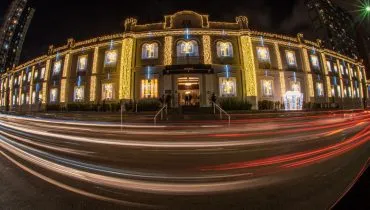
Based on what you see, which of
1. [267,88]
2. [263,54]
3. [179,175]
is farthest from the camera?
[263,54]

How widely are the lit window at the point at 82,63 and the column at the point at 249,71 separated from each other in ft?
71.3

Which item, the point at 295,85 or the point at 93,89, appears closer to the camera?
the point at 93,89

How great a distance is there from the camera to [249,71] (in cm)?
2502

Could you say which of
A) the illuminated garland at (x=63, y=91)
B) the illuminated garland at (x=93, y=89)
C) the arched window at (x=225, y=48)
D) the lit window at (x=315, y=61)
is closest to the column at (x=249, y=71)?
the arched window at (x=225, y=48)

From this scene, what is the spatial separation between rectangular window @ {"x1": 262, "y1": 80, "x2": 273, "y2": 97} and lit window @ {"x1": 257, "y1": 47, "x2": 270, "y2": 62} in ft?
9.84

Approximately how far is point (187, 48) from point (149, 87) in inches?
267

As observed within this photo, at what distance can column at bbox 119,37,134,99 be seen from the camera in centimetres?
2481

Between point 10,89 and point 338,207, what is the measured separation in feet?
195

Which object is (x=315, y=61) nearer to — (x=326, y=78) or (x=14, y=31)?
(x=326, y=78)

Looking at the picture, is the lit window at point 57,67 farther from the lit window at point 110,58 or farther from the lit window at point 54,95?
the lit window at point 110,58

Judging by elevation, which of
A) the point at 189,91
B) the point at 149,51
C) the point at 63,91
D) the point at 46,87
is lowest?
the point at 189,91

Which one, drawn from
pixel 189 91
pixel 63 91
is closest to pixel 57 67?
pixel 63 91

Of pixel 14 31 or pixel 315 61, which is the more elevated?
pixel 14 31

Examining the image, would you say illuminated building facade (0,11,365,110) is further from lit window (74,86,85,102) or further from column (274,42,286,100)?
lit window (74,86,85,102)
